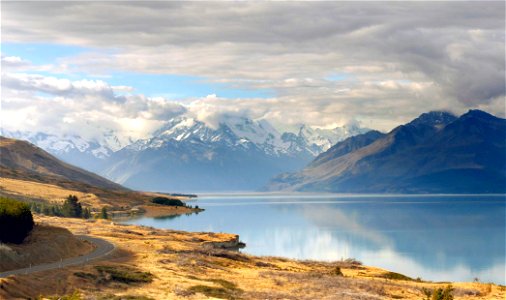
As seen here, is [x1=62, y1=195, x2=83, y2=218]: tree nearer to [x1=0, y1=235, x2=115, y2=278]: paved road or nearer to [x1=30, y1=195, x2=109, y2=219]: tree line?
[x1=30, y1=195, x2=109, y2=219]: tree line

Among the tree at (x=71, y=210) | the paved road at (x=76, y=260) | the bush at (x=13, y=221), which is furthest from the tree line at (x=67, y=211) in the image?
the bush at (x=13, y=221)

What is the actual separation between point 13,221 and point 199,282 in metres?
21.7

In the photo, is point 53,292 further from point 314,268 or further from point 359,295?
point 314,268

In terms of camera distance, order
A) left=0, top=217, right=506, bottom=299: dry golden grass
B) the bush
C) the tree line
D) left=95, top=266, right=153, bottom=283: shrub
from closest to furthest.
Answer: left=0, top=217, right=506, bottom=299: dry golden grass < left=95, top=266, right=153, bottom=283: shrub < the bush < the tree line

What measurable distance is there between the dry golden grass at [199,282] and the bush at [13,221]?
992 cm

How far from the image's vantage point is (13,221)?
69812 millimetres

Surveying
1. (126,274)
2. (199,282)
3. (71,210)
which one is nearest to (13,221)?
(126,274)

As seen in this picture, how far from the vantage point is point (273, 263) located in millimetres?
91250

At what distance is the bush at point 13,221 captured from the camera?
6900 centimetres

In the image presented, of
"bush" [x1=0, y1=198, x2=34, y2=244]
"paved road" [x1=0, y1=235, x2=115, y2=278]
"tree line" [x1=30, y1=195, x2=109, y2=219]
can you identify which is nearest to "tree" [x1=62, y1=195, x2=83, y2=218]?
"tree line" [x1=30, y1=195, x2=109, y2=219]

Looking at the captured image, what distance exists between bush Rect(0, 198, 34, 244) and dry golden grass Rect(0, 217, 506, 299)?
9.92m

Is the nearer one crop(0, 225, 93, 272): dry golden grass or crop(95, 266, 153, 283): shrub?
crop(95, 266, 153, 283): shrub

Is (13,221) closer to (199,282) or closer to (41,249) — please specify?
(41,249)

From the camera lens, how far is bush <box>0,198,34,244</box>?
6900 cm
